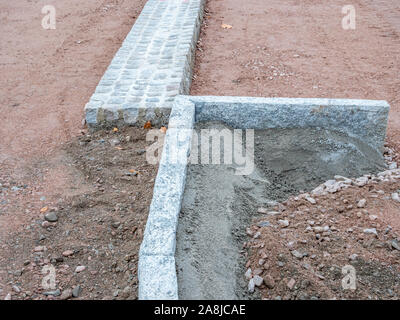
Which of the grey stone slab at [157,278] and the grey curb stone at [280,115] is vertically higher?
the grey curb stone at [280,115]

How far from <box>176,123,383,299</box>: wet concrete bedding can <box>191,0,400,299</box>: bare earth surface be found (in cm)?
16

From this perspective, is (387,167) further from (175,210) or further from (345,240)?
(175,210)

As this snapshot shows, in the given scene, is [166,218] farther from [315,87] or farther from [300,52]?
[300,52]

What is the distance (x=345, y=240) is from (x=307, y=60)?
3.99 metres

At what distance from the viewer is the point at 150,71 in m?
5.62

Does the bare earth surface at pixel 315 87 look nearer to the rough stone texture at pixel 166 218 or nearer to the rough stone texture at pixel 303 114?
the rough stone texture at pixel 303 114

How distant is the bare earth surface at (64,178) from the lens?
10.6ft

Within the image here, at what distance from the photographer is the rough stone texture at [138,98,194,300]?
2668 mm

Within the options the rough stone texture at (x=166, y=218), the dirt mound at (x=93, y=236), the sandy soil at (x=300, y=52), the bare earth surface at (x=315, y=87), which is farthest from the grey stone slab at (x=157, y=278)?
the sandy soil at (x=300, y=52)

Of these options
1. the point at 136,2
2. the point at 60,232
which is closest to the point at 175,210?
A: the point at 60,232

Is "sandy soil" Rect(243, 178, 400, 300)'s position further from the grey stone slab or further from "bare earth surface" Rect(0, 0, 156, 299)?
"bare earth surface" Rect(0, 0, 156, 299)

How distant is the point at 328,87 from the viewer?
580 cm

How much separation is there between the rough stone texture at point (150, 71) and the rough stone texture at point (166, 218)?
800 millimetres

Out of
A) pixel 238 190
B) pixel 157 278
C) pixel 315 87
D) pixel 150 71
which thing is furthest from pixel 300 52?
pixel 157 278
